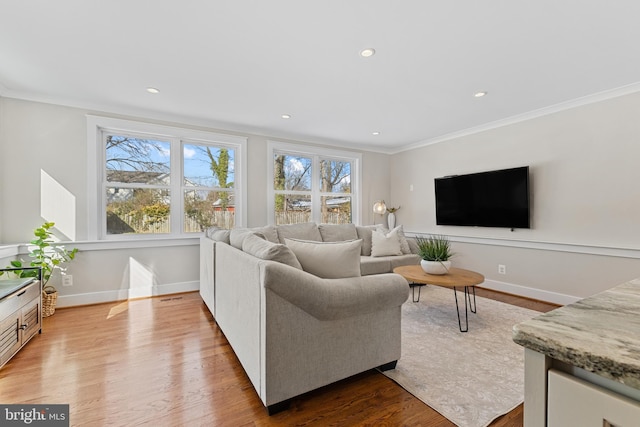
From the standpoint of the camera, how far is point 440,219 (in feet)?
15.2

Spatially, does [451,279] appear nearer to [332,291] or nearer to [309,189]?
[332,291]

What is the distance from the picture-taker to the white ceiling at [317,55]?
1.81 m

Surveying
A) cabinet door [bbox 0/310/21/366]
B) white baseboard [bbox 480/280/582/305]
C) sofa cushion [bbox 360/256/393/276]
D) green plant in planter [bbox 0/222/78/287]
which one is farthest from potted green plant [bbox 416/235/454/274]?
green plant in planter [bbox 0/222/78/287]

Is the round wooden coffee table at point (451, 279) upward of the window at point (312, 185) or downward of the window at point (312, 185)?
downward

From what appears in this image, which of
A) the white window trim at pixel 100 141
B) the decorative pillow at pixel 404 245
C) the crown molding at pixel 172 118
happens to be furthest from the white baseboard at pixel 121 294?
the decorative pillow at pixel 404 245

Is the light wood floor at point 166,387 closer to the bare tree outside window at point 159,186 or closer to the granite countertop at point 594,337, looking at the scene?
the granite countertop at point 594,337

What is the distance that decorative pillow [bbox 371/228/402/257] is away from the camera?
3979 mm

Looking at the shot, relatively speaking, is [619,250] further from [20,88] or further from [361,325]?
[20,88]

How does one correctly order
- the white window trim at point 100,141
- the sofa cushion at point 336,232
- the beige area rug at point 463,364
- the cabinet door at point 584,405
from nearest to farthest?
1. the cabinet door at point 584,405
2. the beige area rug at point 463,364
3. the white window trim at point 100,141
4. the sofa cushion at point 336,232

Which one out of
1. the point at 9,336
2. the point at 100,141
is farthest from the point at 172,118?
the point at 9,336

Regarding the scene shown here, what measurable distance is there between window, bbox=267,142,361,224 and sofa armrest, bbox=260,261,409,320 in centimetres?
300

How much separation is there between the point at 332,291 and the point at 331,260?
30 centimetres

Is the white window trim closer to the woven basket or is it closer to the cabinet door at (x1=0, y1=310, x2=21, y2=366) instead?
the woven basket

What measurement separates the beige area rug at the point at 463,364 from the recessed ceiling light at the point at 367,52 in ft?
7.94
